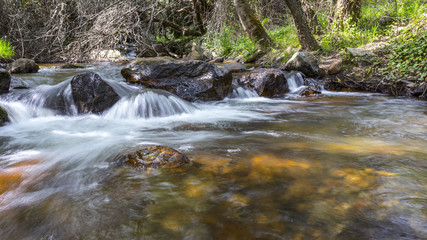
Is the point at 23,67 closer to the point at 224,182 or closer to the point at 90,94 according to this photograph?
the point at 90,94

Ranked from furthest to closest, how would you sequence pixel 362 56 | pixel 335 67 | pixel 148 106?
1. pixel 335 67
2. pixel 362 56
3. pixel 148 106

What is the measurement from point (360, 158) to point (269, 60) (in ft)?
24.5

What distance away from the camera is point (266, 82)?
280 inches

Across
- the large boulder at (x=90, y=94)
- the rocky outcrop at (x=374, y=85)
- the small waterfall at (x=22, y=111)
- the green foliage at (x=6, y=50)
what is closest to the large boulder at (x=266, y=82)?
the rocky outcrop at (x=374, y=85)

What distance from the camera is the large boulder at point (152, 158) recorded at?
2414mm

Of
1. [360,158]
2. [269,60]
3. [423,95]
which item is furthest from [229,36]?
[360,158]

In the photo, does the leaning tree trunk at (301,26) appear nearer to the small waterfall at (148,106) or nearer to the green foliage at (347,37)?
the green foliage at (347,37)

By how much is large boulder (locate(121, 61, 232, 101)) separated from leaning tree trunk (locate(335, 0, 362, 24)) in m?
5.03

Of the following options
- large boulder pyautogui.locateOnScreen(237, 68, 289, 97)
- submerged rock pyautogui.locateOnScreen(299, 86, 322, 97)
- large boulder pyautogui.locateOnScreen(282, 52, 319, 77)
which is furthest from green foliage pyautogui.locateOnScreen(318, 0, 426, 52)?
large boulder pyautogui.locateOnScreen(237, 68, 289, 97)

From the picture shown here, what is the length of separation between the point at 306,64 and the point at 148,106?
4797 millimetres

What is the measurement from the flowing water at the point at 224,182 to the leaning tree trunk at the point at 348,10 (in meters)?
5.69

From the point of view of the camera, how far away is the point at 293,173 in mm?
2258

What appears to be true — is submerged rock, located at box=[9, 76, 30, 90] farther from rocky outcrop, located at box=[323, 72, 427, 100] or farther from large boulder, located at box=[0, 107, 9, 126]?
rocky outcrop, located at box=[323, 72, 427, 100]

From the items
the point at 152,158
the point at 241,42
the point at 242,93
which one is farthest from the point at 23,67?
the point at 152,158
